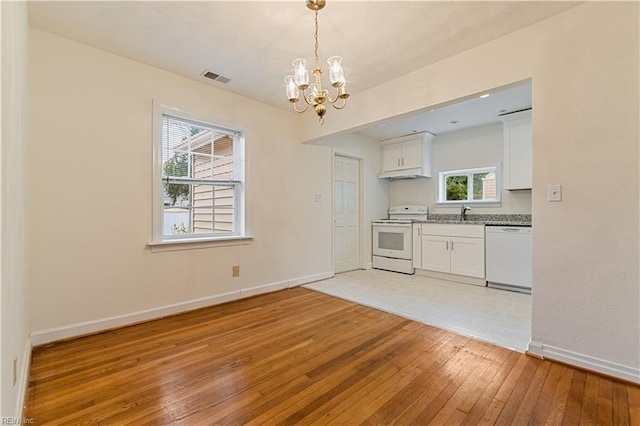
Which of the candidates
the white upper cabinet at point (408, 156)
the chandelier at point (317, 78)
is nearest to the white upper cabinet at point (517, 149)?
the white upper cabinet at point (408, 156)

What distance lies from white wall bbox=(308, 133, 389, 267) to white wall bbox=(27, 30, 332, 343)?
2048 mm

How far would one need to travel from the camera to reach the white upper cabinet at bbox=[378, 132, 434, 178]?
5.03 m

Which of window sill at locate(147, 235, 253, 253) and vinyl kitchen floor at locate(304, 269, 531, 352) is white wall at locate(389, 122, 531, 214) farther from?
window sill at locate(147, 235, 253, 253)

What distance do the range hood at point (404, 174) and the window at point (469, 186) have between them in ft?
1.43

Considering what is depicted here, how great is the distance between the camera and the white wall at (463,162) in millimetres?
4395

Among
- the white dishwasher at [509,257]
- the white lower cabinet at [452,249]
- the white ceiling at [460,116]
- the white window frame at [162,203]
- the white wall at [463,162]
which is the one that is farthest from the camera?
the white wall at [463,162]

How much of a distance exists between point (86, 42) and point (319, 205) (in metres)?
3.11

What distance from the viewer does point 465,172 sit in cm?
489

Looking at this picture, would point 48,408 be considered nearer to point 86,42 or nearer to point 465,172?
point 86,42

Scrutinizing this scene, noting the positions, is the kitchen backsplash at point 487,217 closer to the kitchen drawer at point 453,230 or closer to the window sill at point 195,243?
the kitchen drawer at point 453,230

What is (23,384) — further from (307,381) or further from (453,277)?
(453,277)

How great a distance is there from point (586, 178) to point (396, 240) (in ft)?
10.4

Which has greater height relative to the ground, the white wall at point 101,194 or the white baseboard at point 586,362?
the white wall at point 101,194

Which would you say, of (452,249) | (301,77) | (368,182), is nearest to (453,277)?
(452,249)
